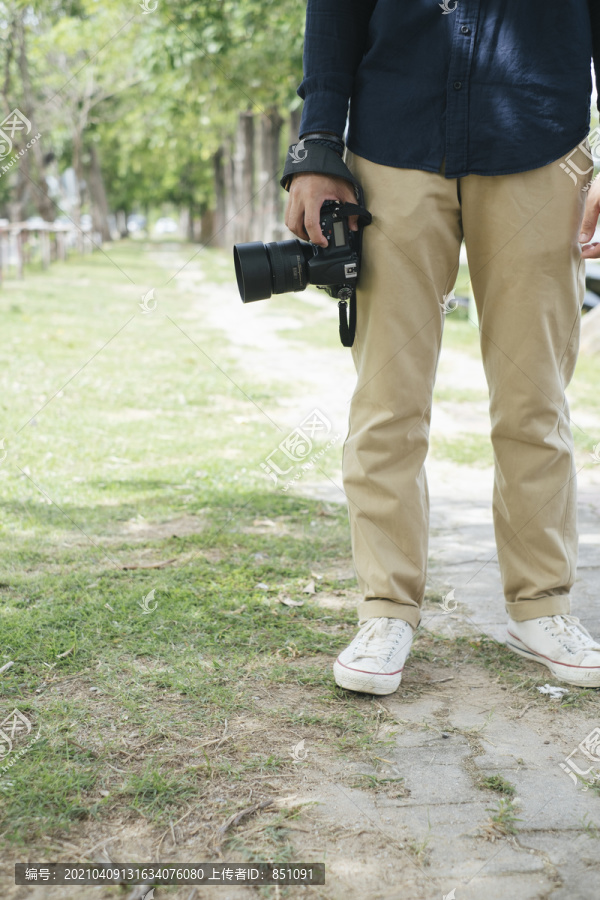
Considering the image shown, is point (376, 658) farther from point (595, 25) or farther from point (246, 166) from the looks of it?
point (246, 166)

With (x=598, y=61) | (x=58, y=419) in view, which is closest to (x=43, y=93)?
(x=58, y=419)

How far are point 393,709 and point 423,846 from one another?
1.74 ft

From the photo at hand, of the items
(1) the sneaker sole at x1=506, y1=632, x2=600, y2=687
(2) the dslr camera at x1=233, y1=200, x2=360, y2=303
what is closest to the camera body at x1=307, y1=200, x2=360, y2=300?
(2) the dslr camera at x1=233, y1=200, x2=360, y2=303

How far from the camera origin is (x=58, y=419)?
518 cm

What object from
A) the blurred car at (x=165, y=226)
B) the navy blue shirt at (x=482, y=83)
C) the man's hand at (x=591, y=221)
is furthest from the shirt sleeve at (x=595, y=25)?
the blurred car at (x=165, y=226)

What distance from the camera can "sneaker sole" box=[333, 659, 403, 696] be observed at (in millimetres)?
2092

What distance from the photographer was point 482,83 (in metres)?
2.12

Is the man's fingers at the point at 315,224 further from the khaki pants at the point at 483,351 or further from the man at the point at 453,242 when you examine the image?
the khaki pants at the point at 483,351

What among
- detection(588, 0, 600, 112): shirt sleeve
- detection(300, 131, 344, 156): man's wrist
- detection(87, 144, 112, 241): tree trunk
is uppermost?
A: detection(588, 0, 600, 112): shirt sleeve

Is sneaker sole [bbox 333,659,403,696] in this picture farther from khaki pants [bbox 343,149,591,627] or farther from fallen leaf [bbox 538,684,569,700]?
fallen leaf [bbox 538,684,569,700]

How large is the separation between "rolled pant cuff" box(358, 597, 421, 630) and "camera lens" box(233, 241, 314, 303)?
2.77ft

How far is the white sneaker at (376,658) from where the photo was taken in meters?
2.09

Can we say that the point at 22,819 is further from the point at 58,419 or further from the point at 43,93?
the point at 43,93

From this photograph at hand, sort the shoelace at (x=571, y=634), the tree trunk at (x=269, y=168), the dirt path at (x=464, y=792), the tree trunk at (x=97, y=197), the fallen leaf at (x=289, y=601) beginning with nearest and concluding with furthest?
1. the dirt path at (x=464, y=792)
2. the shoelace at (x=571, y=634)
3. the fallen leaf at (x=289, y=601)
4. the tree trunk at (x=269, y=168)
5. the tree trunk at (x=97, y=197)
